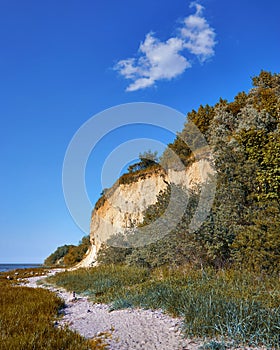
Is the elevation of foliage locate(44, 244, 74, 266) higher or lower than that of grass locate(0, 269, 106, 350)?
higher

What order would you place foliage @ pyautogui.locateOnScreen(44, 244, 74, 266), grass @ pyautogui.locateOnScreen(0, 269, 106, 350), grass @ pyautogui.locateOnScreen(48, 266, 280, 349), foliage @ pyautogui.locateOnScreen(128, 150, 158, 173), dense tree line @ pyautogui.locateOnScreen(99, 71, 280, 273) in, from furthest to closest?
foliage @ pyautogui.locateOnScreen(44, 244, 74, 266) < foliage @ pyautogui.locateOnScreen(128, 150, 158, 173) < dense tree line @ pyautogui.locateOnScreen(99, 71, 280, 273) < grass @ pyautogui.locateOnScreen(48, 266, 280, 349) < grass @ pyautogui.locateOnScreen(0, 269, 106, 350)

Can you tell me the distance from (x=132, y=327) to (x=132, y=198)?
996 inches

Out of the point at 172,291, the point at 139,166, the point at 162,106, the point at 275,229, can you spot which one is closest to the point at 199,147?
the point at 162,106

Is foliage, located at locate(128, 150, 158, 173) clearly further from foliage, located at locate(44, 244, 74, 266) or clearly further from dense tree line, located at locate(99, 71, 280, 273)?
foliage, located at locate(44, 244, 74, 266)

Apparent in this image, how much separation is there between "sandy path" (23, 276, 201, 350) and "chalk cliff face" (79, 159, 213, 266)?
14369 mm

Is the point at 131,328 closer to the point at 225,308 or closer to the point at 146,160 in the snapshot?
the point at 225,308

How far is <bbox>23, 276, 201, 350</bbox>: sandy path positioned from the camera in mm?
4457

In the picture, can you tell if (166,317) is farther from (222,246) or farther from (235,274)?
(222,246)

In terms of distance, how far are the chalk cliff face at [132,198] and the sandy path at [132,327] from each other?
1437cm

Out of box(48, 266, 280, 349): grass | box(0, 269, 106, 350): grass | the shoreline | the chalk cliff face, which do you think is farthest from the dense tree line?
the chalk cliff face

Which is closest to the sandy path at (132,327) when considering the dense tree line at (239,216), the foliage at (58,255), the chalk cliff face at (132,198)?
the dense tree line at (239,216)

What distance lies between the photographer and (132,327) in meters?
5.38

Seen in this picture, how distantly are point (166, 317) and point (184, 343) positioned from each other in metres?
1.47

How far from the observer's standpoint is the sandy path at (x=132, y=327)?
4457 mm
